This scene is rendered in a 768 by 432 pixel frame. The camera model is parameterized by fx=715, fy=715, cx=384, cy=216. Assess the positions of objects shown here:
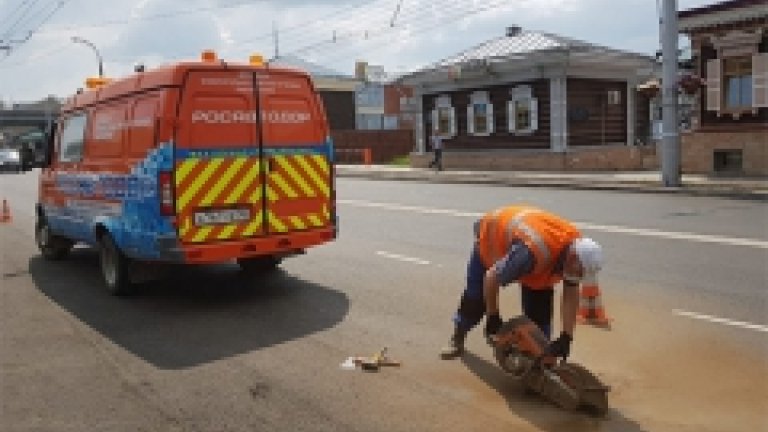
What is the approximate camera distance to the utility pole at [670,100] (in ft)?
61.8

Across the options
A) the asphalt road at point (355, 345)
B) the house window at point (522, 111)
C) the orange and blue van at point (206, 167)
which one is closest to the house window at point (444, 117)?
the house window at point (522, 111)

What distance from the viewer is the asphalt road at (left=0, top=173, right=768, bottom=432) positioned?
4617mm

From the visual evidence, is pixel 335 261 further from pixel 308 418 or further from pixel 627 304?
pixel 308 418

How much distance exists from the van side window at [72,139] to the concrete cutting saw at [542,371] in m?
6.47

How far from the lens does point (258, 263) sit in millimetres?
9281

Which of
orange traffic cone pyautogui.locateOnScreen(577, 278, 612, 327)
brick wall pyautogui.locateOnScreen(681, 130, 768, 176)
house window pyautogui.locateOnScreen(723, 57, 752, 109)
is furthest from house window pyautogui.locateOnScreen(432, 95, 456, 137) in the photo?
orange traffic cone pyautogui.locateOnScreen(577, 278, 612, 327)

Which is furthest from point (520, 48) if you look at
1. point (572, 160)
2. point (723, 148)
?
point (723, 148)

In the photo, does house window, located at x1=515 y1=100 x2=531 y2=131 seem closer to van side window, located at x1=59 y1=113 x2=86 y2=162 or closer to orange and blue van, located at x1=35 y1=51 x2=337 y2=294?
van side window, located at x1=59 y1=113 x2=86 y2=162

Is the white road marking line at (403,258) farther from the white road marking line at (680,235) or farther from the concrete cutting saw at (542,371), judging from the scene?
the concrete cutting saw at (542,371)

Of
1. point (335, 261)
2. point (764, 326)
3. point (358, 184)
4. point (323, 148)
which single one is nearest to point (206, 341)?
point (323, 148)

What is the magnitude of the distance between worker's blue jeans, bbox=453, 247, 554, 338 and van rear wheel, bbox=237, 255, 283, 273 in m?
4.08

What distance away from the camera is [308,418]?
456cm

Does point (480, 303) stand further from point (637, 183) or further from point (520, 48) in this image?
point (520, 48)

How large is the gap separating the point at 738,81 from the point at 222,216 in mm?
19747
